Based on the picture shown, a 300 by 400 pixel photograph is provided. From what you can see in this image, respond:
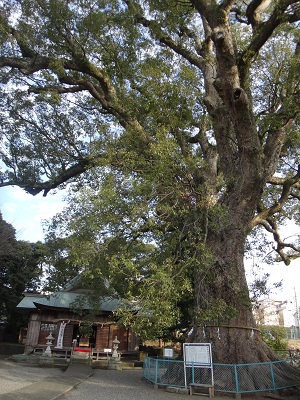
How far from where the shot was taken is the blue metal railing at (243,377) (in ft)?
26.3

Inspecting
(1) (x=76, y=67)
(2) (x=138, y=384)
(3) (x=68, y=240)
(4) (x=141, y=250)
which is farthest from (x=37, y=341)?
(1) (x=76, y=67)

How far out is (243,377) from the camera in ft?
26.6

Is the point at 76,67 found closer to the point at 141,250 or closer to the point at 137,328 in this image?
the point at 141,250

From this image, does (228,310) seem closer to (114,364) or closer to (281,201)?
(281,201)

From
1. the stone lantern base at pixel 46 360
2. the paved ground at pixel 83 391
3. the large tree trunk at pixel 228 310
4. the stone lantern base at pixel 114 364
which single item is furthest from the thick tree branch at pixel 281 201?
the stone lantern base at pixel 46 360

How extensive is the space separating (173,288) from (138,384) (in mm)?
4573

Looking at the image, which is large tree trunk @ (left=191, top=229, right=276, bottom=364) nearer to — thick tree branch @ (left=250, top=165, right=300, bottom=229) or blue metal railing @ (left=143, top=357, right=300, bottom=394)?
blue metal railing @ (left=143, top=357, right=300, bottom=394)

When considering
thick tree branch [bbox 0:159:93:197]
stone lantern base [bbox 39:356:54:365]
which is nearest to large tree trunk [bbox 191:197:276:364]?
thick tree branch [bbox 0:159:93:197]

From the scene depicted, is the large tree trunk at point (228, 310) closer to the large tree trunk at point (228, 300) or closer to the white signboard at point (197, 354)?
the large tree trunk at point (228, 300)

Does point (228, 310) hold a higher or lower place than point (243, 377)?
higher

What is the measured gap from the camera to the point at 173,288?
7414mm

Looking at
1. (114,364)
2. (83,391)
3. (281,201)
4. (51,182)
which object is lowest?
(83,391)

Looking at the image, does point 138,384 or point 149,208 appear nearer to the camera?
point 149,208

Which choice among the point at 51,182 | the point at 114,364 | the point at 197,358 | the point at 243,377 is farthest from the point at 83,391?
the point at 114,364
